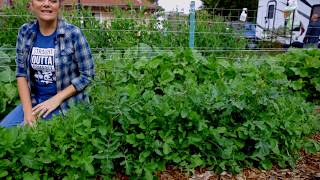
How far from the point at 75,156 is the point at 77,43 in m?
0.83

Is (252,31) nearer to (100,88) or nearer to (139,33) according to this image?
(139,33)

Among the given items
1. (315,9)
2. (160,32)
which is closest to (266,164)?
(160,32)

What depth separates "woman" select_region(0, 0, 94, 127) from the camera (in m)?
2.55

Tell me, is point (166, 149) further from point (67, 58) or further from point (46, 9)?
point (46, 9)

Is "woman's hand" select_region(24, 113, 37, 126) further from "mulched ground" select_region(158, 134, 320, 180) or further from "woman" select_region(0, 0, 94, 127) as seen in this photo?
"mulched ground" select_region(158, 134, 320, 180)

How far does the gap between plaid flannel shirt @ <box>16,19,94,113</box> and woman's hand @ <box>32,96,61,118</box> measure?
0.07 metres

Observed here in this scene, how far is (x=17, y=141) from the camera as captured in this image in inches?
80.0

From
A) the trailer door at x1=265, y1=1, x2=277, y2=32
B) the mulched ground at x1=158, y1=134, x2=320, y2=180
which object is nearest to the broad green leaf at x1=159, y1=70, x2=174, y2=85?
the mulched ground at x1=158, y1=134, x2=320, y2=180

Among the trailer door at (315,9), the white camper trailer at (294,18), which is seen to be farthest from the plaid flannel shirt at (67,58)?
the trailer door at (315,9)

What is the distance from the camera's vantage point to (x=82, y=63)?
2602 millimetres

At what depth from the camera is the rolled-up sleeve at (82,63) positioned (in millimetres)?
2588

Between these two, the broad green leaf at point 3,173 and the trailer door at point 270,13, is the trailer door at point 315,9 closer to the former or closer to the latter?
the trailer door at point 270,13

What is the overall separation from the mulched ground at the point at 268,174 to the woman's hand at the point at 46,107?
2.69 ft

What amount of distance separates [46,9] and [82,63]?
16.6 inches
